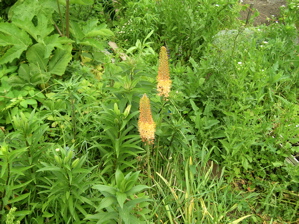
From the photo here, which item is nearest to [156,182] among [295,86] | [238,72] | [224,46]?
[238,72]

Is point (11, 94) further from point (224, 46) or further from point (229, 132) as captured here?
point (224, 46)

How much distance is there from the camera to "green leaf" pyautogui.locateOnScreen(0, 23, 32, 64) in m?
2.84

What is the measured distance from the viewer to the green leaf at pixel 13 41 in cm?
284

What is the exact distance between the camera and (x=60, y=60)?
3.07 m

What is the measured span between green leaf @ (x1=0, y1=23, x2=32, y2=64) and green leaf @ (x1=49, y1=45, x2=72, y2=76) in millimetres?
279

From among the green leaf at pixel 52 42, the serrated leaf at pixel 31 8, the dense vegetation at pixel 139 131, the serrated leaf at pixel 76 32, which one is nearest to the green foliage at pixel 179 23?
the dense vegetation at pixel 139 131

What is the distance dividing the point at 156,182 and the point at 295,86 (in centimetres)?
236

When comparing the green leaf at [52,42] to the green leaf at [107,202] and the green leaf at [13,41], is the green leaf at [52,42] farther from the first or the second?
the green leaf at [107,202]

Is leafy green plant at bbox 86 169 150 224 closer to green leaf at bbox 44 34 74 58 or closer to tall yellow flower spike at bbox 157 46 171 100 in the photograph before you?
tall yellow flower spike at bbox 157 46 171 100

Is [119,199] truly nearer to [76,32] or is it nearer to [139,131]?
[139,131]

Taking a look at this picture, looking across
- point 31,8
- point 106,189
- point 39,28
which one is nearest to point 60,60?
point 39,28

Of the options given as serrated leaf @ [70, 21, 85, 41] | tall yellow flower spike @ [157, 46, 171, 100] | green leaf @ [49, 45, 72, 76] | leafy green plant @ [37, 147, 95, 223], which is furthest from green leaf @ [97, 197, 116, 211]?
serrated leaf @ [70, 21, 85, 41]

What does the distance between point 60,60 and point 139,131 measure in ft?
5.40

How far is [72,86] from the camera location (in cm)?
209
